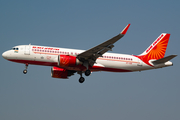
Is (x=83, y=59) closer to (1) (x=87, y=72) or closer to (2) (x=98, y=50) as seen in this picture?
(1) (x=87, y=72)

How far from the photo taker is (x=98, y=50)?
4012cm

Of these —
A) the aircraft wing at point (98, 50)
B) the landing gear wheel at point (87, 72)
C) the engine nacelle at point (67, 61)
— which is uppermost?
the aircraft wing at point (98, 50)

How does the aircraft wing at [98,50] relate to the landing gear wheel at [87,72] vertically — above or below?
above

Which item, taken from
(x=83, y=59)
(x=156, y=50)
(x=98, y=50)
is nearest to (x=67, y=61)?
(x=83, y=59)

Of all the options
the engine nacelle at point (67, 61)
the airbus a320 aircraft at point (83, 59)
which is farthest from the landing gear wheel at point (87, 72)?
the engine nacelle at point (67, 61)

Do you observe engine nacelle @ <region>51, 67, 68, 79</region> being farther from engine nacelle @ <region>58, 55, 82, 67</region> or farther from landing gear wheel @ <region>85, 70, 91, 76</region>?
engine nacelle @ <region>58, 55, 82, 67</region>

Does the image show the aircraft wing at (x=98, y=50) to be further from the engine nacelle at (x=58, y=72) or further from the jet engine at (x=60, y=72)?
the engine nacelle at (x=58, y=72)

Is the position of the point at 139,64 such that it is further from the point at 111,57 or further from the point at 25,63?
the point at 25,63

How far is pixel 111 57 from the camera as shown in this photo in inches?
1736

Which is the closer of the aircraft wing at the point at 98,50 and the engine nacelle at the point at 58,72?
the aircraft wing at the point at 98,50

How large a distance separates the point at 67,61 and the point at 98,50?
4.51m

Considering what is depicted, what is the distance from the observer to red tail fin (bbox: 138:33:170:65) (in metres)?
46.9

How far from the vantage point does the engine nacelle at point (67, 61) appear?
133ft

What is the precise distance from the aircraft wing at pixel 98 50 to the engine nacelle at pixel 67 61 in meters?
0.89
